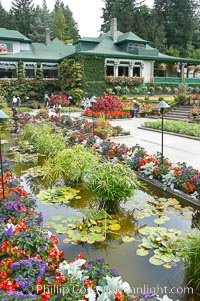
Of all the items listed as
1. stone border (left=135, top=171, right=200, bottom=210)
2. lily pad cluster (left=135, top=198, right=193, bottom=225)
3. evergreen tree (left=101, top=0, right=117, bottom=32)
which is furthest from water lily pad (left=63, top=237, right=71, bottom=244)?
evergreen tree (left=101, top=0, right=117, bottom=32)

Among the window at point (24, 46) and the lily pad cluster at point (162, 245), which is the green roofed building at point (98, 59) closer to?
the window at point (24, 46)

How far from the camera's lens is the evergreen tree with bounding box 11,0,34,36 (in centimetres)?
5071

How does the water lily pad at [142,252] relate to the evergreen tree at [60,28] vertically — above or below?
below

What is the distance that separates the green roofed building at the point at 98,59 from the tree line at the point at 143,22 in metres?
13.3

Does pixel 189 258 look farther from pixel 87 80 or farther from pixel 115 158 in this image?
pixel 87 80

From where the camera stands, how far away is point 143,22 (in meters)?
45.8

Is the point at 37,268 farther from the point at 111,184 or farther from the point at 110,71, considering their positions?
the point at 110,71

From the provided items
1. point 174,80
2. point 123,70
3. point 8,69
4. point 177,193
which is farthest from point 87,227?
point 123,70

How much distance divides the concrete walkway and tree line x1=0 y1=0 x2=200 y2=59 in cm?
3413

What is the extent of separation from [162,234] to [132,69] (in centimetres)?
2769

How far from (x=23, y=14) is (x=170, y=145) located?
50477mm

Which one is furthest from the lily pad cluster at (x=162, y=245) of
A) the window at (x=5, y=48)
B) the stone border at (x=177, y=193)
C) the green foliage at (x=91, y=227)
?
the window at (x=5, y=48)

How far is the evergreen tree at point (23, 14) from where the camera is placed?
50713 mm

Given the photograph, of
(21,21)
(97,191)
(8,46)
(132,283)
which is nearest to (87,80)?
(8,46)
